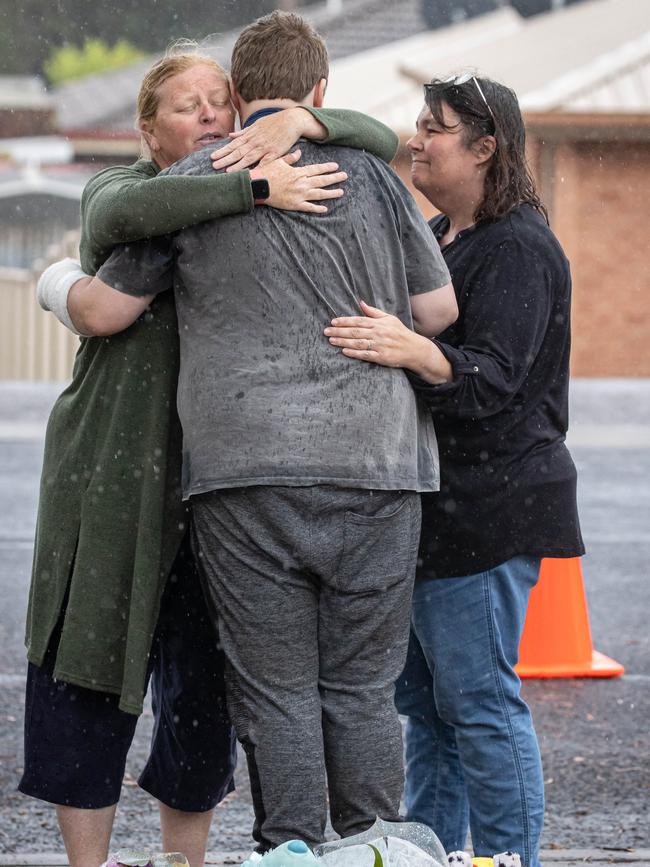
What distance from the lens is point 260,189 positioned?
8.36 feet

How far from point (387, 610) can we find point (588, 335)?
17706mm

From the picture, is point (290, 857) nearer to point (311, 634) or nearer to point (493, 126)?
point (311, 634)

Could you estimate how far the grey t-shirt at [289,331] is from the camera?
2.57m

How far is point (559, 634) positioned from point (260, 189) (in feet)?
11.6

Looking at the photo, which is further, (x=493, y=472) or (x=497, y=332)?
(x=493, y=472)

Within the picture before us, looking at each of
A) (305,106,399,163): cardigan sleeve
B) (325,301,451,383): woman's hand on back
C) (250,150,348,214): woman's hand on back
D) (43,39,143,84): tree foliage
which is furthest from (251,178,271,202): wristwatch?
(43,39,143,84): tree foliage

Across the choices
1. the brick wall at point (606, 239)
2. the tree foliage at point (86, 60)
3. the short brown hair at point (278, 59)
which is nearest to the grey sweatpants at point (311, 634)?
the short brown hair at point (278, 59)

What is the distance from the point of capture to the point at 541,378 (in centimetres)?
302

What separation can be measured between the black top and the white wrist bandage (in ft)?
2.68

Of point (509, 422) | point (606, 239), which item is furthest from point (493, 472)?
point (606, 239)

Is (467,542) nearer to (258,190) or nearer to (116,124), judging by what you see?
(258,190)

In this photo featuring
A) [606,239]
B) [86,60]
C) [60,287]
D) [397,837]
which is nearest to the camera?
[397,837]

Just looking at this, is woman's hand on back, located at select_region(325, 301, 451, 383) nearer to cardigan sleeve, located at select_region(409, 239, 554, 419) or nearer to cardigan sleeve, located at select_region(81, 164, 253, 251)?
cardigan sleeve, located at select_region(409, 239, 554, 419)

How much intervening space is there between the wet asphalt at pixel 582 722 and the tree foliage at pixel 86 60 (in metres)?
53.6
